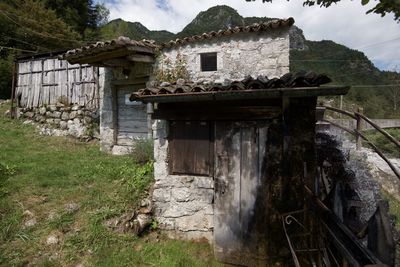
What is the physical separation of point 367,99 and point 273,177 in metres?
27.0

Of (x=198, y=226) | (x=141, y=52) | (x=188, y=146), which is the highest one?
(x=141, y=52)

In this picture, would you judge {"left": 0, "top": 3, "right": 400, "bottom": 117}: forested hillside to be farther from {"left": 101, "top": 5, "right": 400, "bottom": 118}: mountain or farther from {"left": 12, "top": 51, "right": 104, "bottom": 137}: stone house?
{"left": 12, "top": 51, "right": 104, "bottom": 137}: stone house

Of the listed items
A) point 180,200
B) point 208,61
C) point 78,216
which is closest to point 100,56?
point 208,61

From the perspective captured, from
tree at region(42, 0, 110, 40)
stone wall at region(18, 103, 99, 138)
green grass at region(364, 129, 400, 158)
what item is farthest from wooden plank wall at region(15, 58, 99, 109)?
green grass at region(364, 129, 400, 158)

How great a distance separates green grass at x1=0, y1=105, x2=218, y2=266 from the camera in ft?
13.2

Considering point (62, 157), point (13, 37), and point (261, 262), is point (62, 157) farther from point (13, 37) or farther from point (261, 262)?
point (13, 37)

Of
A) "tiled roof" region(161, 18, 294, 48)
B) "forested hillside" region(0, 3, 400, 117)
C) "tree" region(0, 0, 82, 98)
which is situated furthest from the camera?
"forested hillside" region(0, 3, 400, 117)

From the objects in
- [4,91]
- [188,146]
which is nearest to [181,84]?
[188,146]

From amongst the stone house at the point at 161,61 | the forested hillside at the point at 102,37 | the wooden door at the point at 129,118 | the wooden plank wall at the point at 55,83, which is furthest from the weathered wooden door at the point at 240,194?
the forested hillside at the point at 102,37

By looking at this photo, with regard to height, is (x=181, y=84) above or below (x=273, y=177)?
above

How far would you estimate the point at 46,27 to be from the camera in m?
18.2

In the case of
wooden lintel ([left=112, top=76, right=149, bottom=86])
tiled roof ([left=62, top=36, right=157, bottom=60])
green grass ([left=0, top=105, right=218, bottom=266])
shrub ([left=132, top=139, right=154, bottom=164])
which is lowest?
green grass ([left=0, top=105, right=218, bottom=266])

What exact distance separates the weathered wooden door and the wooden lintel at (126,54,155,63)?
3.77 m

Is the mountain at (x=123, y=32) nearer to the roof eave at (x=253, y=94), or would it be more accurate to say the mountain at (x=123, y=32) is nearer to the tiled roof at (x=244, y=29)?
the tiled roof at (x=244, y=29)
